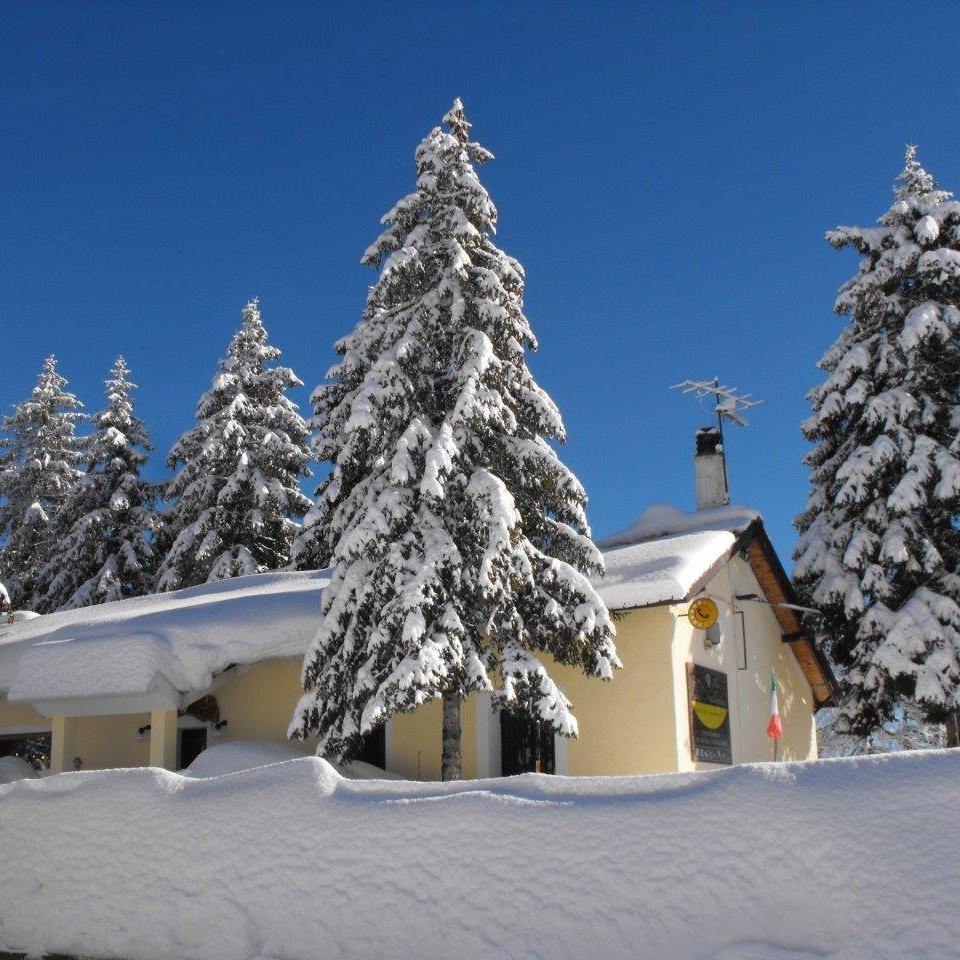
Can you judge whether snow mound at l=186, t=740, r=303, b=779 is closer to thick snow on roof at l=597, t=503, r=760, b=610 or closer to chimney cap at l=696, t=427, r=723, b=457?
thick snow on roof at l=597, t=503, r=760, b=610

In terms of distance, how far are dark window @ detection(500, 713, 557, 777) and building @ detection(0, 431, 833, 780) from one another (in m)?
0.02

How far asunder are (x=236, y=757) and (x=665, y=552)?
6615 millimetres

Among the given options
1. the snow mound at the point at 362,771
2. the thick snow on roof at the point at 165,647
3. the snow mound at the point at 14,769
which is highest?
the thick snow on roof at the point at 165,647

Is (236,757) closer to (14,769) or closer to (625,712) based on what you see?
(625,712)

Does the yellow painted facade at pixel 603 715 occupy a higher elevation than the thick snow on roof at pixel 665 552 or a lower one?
lower

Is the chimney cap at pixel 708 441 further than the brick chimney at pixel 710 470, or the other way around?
the chimney cap at pixel 708 441

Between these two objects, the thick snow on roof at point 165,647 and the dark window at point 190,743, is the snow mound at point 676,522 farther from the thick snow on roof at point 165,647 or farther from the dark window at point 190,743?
the dark window at point 190,743

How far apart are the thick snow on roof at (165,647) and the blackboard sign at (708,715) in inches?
216

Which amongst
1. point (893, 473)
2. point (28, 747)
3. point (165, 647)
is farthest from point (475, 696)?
point (28, 747)

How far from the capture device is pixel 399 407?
12992mm

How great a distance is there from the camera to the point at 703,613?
13820 mm

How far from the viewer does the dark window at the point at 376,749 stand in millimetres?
15344

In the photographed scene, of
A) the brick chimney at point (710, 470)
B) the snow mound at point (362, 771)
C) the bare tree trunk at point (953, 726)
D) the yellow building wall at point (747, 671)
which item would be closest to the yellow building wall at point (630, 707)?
the yellow building wall at point (747, 671)

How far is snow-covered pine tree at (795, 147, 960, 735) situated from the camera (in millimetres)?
17453
